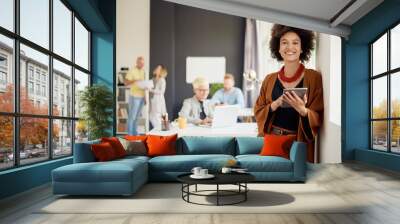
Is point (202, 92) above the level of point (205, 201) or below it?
above

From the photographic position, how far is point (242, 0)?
7.57m

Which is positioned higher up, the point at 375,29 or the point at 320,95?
the point at 375,29

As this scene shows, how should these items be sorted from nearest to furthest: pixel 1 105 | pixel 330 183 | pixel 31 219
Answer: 1. pixel 31 219
2. pixel 1 105
3. pixel 330 183

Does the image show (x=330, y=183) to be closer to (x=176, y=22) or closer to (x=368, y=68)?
(x=368, y=68)

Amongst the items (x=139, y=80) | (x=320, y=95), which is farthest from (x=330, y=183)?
(x=139, y=80)

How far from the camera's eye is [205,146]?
23.1 ft

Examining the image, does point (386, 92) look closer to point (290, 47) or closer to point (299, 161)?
point (290, 47)

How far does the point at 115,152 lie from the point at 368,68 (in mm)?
5496

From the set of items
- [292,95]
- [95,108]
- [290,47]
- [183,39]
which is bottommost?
[95,108]

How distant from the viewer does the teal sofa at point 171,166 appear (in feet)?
16.4

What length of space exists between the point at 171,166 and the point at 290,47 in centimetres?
422

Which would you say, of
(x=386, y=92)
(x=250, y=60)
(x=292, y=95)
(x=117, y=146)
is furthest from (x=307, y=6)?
(x=117, y=146)

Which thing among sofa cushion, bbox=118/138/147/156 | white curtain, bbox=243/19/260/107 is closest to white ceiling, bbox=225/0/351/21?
white curtain, bbox=243/19/260/107

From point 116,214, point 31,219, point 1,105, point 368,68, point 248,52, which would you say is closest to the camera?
point 31,219
